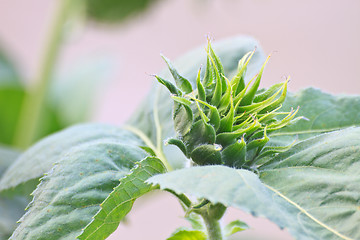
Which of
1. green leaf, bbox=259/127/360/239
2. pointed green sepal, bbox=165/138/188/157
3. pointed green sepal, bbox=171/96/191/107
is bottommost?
green leaf, bbox=259/127/360/239

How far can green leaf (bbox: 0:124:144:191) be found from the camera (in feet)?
1.32

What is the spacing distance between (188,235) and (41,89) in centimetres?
64

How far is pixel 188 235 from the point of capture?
36 cm

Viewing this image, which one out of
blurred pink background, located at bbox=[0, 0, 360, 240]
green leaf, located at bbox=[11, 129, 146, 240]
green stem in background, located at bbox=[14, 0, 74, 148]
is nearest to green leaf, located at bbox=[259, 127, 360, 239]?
green leaf, located at bbox=[11, 129, 146, 240]

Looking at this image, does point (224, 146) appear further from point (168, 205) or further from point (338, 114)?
point (168, 205)

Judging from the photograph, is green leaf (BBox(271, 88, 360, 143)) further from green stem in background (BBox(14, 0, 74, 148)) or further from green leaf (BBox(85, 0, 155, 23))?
green leaf (BBox(85, 0, 155, 23))

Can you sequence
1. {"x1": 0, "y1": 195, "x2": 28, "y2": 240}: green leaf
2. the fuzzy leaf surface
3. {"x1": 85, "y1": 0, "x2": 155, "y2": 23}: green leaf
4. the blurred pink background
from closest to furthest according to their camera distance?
the fuzzy leaf surface
{"x1": 0, "y1": 195, "x2": 28, "y2": 240}: green leaf
{"x1": 85, "y1": 0, "x2": 155, "y2": 23}: green leaf
the blurred pink background

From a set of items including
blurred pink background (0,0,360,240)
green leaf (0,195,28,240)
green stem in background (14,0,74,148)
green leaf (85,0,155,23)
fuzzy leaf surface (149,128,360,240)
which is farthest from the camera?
blurred pink background (0,0,360,240)

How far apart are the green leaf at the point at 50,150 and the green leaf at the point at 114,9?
2.25 ft

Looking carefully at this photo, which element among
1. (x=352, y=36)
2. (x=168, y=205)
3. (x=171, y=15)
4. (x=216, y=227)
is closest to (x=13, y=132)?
(x=216, y=227)

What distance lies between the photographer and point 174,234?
36cm

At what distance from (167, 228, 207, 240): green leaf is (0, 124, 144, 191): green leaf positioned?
10cm

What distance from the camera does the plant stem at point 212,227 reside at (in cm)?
33

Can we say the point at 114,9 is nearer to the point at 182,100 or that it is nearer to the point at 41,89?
the point at 41,89
